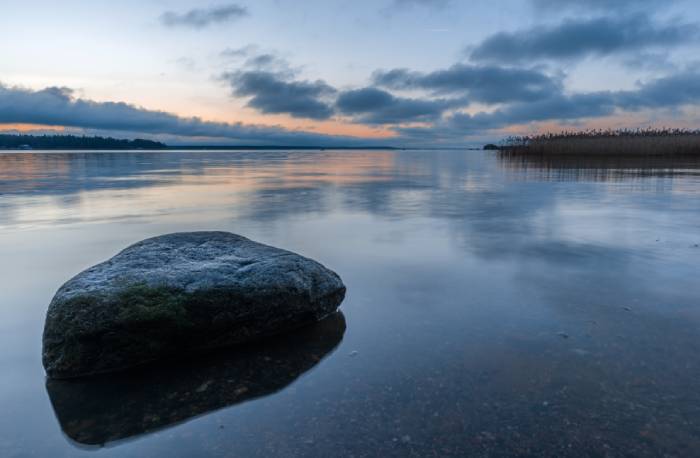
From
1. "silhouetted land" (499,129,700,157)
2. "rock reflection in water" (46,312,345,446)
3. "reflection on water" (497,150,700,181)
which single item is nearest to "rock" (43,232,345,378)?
"rock reflection in water" (46,312,345,446)

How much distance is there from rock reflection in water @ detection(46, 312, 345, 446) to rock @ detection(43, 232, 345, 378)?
0.19 m

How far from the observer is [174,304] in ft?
13.2

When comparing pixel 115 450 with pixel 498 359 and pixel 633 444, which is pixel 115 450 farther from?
pixel 633 444

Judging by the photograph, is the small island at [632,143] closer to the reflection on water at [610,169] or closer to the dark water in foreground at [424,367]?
the reflection on water at [610,169]

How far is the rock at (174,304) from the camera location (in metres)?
3.74

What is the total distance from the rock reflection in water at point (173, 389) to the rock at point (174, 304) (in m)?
0.19

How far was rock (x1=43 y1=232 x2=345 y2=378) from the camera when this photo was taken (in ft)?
12.3

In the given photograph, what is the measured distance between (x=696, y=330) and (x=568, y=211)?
7.65 meters

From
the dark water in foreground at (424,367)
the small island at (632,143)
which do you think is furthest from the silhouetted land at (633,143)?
the dark water in foreground at (424,367)

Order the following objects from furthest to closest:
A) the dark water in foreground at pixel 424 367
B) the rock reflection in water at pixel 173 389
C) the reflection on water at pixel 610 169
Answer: the reflection on water at pixel 610 169 < the rock reflection in water at pixel 173 389 < the dark water in foreground at pixel 424 367

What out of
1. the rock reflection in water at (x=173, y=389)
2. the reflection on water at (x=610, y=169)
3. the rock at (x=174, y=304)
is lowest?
the rock reflection in water at (x=173, y=389)

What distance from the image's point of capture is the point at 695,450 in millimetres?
2658

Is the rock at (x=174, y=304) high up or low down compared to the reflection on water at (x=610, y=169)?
down

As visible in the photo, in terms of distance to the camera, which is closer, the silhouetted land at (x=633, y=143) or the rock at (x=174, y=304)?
the rock at (x=174, y=304)
